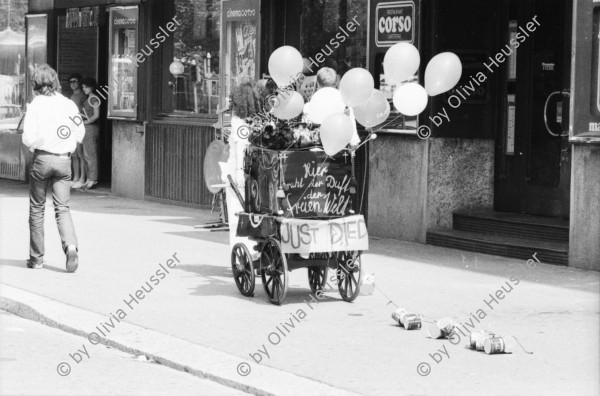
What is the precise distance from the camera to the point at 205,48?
1773cm

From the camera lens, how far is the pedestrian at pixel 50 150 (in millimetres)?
11289

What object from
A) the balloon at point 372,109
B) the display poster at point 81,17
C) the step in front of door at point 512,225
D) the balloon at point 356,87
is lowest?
the step in front of door at point 512,225

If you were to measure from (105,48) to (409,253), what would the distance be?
411 inches

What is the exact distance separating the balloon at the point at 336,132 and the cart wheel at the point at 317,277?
134 centimetres

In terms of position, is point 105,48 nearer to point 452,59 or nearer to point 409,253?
point 409,253

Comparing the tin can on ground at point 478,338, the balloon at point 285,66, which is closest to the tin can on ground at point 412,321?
the tin can on ground at point 478,338

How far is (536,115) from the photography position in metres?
13.5

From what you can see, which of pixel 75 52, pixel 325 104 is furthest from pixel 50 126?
pixel 75 52

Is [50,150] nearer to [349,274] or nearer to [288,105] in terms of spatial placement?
[288,105]

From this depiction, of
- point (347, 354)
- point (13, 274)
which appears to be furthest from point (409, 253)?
point (347, 354)

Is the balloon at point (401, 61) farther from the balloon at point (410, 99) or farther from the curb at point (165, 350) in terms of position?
the curb at point (165, 350)

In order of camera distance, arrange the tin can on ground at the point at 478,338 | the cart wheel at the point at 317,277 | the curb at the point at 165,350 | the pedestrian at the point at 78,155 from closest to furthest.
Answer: the curb at the point at 165,350 < the tin can on ground at the point at 478,338 < the cart wheel at the point at 317,277 < the pedestrian at the point at 78,155

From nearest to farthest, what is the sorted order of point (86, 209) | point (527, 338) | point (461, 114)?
point (527, 338)
point (461, 114)
point (86, 209)

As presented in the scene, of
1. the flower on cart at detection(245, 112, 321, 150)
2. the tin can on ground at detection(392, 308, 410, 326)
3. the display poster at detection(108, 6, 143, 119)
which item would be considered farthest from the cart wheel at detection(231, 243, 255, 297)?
the display poster at detection(108, 6, 143, 119)
